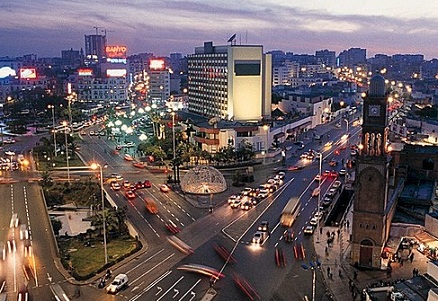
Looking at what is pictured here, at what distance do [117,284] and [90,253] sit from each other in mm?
9662

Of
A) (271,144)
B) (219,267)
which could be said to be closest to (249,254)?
(219,267)

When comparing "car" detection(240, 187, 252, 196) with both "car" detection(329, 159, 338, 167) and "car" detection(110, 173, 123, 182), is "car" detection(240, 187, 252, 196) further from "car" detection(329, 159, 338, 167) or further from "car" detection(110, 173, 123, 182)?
"car" detection(329, 159, 338, 167)

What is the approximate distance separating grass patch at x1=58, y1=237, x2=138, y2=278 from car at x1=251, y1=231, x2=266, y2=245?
12355 millimetres

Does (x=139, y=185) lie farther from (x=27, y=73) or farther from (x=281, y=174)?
(x=27, y=73)

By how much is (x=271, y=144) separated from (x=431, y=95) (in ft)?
246

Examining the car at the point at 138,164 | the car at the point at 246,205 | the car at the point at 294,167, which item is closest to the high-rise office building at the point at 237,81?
the car at the point at 138,164

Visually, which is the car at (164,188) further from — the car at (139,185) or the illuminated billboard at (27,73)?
the illuminated billboard at (27,73)

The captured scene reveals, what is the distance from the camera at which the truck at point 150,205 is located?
58.7 metres

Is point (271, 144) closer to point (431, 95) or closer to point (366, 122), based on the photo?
point (366, 122)

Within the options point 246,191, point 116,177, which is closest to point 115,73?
point 116,177

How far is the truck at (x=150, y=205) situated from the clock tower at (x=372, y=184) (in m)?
26.5

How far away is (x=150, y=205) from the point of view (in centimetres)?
6062

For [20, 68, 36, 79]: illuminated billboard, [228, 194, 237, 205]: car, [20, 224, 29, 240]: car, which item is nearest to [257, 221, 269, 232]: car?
[228, 194, 237, 205]: car

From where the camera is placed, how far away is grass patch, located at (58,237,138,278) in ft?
140
